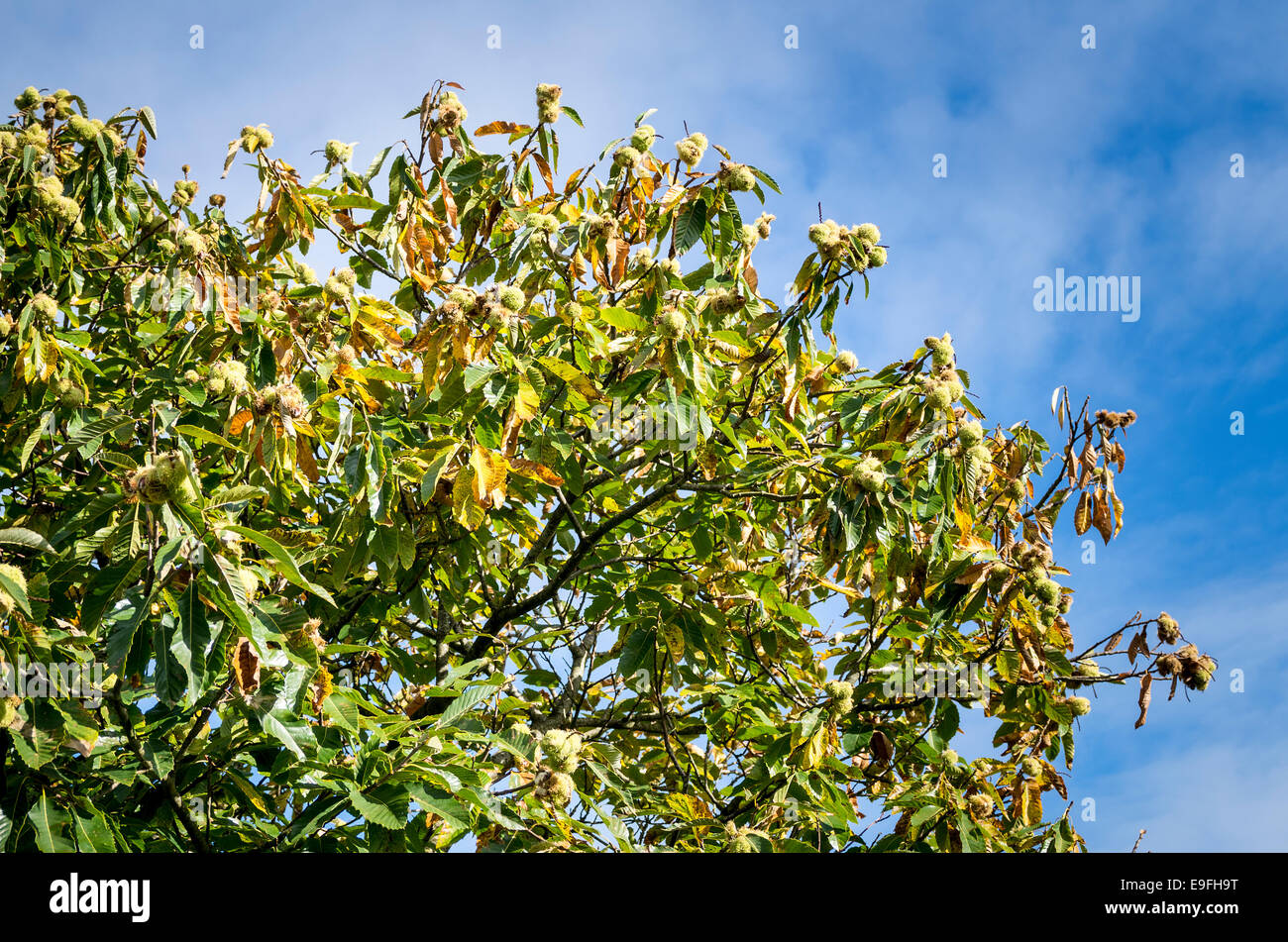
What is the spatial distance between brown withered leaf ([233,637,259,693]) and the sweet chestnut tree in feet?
0.08

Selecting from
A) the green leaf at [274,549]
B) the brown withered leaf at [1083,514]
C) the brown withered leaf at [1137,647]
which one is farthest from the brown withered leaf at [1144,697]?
the green leaf at [274,549]

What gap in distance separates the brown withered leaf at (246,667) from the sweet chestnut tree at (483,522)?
3 centimetres

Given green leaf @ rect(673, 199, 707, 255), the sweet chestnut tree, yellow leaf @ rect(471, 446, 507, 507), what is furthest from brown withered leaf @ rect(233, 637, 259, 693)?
green leaf @ rect(673, 199, 707, 255)

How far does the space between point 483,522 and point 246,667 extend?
39.4 inches

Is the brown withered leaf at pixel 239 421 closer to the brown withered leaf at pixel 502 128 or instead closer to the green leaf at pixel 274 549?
the green leaf at pixel 274 549

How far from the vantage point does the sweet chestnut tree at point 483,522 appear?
3160 millimetres

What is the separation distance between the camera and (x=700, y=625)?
4145mm

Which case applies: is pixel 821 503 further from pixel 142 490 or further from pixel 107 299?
pixel 107 299

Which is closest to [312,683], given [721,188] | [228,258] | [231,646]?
[231,646]

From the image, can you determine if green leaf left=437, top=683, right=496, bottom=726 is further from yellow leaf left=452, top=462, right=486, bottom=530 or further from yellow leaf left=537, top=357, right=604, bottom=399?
yellow leaf left=537, top=357, right=604, bottom=399

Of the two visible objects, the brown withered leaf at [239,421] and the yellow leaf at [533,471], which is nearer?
the brown withered leaf at [239,421]

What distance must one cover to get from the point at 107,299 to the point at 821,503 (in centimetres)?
345

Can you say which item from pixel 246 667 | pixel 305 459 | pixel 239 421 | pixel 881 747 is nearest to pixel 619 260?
pixel 305 459
